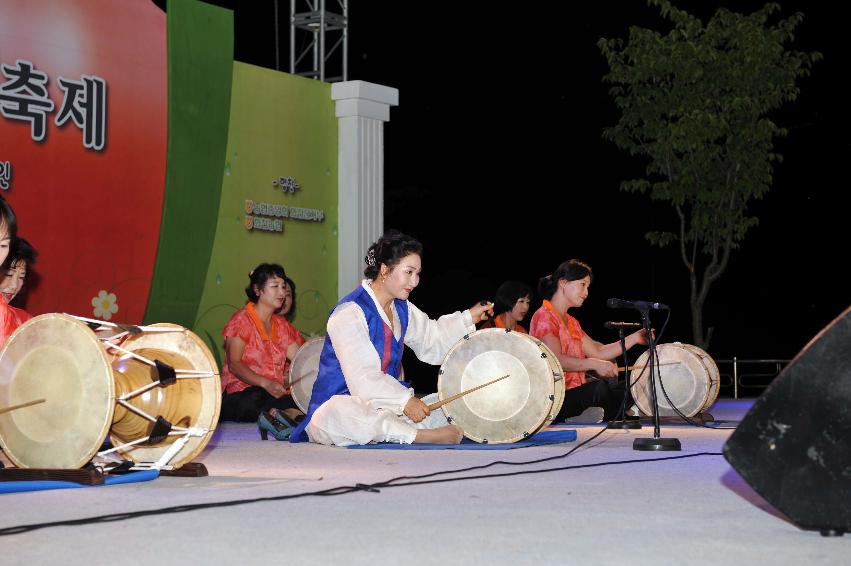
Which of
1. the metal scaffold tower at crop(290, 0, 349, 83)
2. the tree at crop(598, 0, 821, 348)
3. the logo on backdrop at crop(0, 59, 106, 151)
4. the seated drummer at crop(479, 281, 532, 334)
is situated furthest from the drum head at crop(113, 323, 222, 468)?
the tree at crop(598, 0, 821, 348)

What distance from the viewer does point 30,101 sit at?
648 cm

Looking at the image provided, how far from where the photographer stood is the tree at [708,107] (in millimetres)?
10078

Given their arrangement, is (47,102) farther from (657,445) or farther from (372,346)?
(657,445)

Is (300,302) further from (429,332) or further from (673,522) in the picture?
(673,522)

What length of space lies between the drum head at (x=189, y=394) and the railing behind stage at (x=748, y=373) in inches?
298

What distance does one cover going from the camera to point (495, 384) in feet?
17.6

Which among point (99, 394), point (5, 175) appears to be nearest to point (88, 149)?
point (5, 175)

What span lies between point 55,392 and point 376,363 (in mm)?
1701

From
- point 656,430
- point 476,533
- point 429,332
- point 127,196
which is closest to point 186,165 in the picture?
point 127,196

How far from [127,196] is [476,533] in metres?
4.88

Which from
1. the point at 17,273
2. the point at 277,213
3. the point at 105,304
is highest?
the point at 277,213

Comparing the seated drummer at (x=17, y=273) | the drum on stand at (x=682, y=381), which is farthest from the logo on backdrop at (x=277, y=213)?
the seated drummer at (x=17, y=273)

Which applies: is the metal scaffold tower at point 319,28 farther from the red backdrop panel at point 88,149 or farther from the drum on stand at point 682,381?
the drum on stand at point 682,381

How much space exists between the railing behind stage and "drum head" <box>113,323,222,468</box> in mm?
7576
